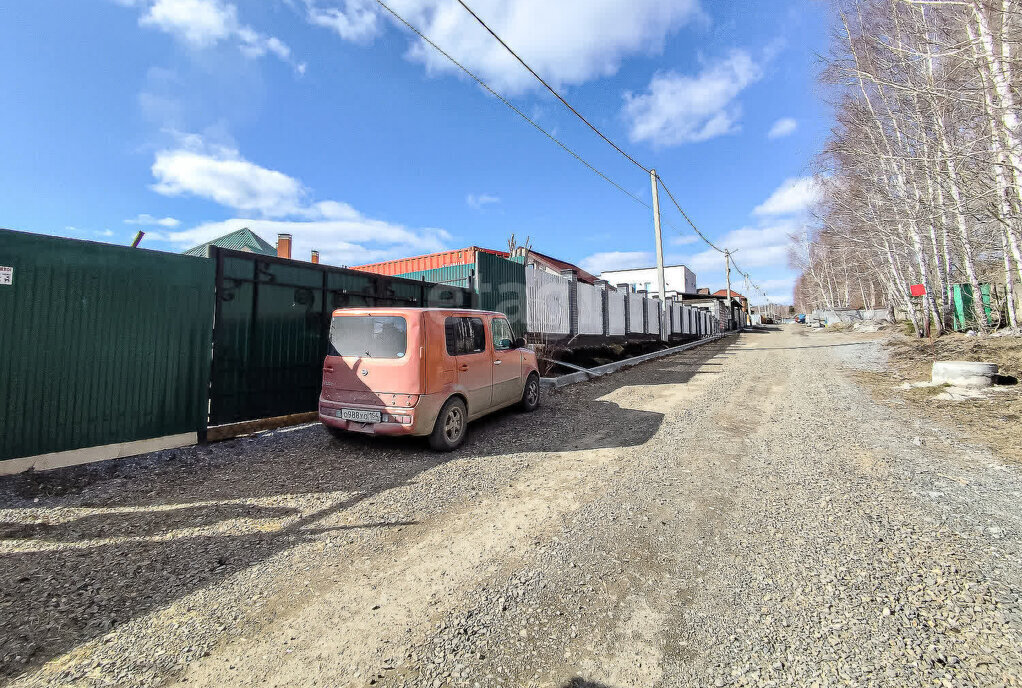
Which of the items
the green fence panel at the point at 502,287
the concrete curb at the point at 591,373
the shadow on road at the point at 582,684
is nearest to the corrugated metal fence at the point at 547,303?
the green fence panel at the point at 502,287

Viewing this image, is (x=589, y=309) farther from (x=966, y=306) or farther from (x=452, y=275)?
(x=966, y=306)

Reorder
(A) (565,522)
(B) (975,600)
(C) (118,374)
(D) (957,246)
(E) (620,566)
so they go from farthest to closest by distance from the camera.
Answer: (D) (957,246)
(C) (118,374)
(A) (565,522)
(E) (620,566)
(B) (975,600)

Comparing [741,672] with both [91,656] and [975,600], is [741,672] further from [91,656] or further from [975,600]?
[91,656]

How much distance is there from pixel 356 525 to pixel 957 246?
79.8ft

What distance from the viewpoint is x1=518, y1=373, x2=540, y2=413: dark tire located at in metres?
7.58

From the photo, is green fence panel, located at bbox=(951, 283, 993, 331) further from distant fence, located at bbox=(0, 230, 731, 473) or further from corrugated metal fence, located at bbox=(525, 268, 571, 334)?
distant fence, located at bbox=(0, 230, 731, 473)

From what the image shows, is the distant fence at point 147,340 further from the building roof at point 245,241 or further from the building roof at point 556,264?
the building roof at point 556,264

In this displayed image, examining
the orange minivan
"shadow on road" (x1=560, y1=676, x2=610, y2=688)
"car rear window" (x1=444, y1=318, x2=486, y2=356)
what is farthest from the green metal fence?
"shadow on road" (x1=560, y1=676, x2=610, y2=688)

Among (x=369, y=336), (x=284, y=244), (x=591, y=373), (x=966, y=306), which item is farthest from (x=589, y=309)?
(x=966, y=306)

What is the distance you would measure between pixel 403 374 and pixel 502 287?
7.38 m

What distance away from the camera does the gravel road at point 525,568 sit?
1939 mm

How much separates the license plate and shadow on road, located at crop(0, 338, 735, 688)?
1.53ft

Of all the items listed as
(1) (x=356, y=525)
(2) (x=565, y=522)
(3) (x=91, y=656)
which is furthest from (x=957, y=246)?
(3) (x=91, y=656)

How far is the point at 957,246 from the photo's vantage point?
1689cm
